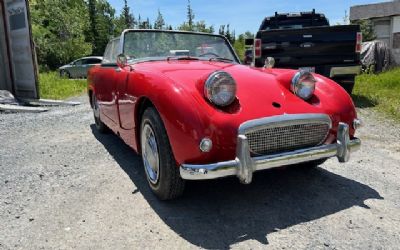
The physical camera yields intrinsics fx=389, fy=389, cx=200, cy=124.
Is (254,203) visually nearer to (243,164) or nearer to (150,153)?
(243,164)

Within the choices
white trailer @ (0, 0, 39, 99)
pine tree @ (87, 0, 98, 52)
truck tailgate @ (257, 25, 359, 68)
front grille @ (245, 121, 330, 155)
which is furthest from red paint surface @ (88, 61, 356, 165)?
pine tree @ (87, 0, 98, 52)

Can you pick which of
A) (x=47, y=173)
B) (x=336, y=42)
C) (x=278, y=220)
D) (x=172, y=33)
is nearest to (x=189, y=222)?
(x=278, y=220)

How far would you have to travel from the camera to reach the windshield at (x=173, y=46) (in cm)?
442

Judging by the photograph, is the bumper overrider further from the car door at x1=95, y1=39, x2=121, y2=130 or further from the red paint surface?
the car door at x1=95, y1=39, x2=121, y2=130

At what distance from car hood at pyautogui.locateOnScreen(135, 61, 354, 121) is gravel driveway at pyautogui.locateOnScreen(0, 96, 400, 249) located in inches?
30.6

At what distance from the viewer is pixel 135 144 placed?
375 cm

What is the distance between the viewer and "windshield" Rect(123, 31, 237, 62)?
4.42 m

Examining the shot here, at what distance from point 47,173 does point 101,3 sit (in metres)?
44.2

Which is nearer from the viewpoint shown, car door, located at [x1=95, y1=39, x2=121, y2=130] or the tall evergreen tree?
car door, located at [x1=95, y1=39, x2=121, y2=130]

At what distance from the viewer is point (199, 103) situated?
2869 mm

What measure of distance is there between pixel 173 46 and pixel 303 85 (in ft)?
5.94

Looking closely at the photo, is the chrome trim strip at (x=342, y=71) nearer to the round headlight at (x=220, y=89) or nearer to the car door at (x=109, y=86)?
the car door at (x=109, y=86)

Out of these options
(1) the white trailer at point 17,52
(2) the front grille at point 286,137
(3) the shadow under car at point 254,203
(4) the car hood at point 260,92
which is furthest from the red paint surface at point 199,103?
(1) the white trailer at point 17,52

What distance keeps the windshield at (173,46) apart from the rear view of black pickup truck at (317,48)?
2.92 meters
